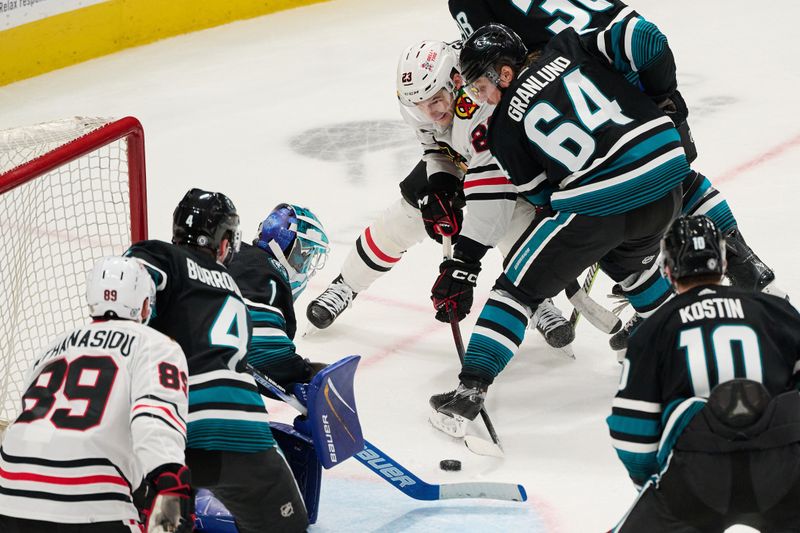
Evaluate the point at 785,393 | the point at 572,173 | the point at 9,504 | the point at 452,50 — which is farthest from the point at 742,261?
the point at 9,504

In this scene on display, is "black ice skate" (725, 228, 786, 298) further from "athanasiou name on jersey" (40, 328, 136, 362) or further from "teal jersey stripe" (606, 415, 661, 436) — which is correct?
"athanasiou name on jersey" (40, 328, 136, 362)

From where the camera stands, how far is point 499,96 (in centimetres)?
345

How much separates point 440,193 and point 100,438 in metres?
1.90

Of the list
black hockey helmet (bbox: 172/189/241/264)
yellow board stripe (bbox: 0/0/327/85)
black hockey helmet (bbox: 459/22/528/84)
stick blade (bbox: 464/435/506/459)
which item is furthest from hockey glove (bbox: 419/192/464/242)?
yellow board stripe (bbox: 0/0/327/85)

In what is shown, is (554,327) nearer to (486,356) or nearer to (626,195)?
(486,356)

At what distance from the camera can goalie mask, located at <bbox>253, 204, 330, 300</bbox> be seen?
11.2 feet

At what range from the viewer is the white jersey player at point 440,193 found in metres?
3.68

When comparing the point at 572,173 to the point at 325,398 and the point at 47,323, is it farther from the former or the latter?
the point at 47,323

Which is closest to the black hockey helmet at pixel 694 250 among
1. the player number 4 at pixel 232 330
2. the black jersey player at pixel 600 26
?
the player number 4 at pixel 232 330

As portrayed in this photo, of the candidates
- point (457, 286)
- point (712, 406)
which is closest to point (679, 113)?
point (457, 286)

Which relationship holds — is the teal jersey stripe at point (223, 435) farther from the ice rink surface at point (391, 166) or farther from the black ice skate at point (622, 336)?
the black ice skate at point (622, 336)

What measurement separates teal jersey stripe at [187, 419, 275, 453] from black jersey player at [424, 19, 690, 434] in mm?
982

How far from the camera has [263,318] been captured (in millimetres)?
3061

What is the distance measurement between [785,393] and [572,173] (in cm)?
128
